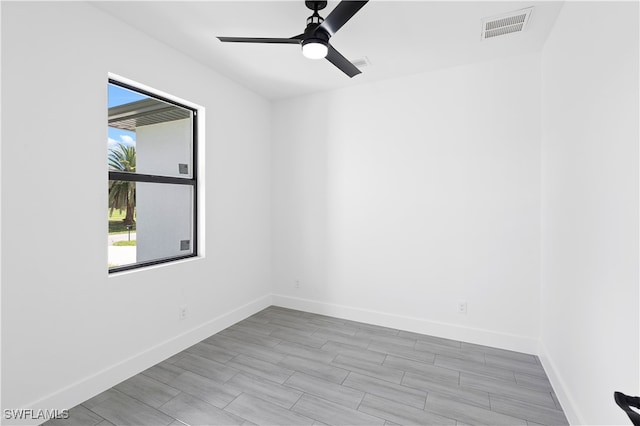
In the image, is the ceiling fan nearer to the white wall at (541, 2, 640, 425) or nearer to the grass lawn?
the white wall at (541, 2, 640, 425)

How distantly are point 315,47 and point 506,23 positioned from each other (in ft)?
5.02

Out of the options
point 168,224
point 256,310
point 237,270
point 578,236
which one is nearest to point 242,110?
point 168,224

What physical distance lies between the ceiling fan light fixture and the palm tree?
5.48ft

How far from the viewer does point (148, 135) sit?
2.60 meters

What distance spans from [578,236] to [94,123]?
10.7 feet

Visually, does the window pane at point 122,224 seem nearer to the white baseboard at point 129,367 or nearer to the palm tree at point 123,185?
the palm tree at point 123,185

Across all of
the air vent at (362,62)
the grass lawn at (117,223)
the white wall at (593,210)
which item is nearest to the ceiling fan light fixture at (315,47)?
the air vent at (362,62)

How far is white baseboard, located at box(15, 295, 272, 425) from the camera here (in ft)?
6.15

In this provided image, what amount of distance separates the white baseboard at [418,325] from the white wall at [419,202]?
11 millimetres

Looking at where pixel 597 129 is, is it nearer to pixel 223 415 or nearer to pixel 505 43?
pixel 505 43

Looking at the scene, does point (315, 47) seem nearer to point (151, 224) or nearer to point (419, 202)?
point (419, 202)

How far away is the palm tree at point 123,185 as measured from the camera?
2.30 m

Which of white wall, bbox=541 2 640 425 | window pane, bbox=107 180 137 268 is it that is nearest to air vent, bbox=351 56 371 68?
white wall, bbox=541 2 640 425

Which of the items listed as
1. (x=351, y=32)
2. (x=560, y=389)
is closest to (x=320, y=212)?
(x=351, y=32)
